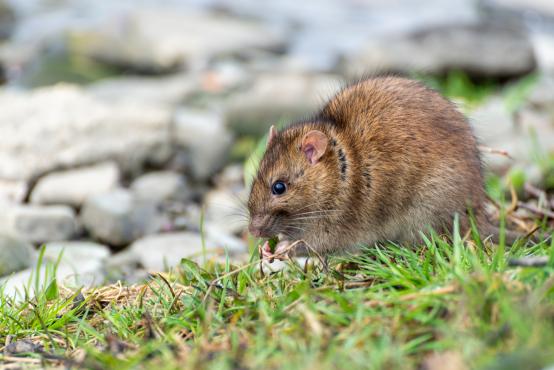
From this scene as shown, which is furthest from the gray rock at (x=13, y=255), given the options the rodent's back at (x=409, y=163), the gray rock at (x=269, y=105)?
the gray rock at (x=269, y=105)

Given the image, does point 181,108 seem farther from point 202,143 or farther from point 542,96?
point 542,96

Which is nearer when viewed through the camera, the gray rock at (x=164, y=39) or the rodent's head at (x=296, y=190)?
the rodent's head at (x=296, y=190)

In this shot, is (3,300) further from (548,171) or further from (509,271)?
(548,171)

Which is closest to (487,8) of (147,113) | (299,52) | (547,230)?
(299,52)

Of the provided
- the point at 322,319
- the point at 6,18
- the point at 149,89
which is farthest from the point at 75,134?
the point at 6,18

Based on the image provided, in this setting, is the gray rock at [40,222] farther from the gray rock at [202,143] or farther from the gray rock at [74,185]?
the gray rock at [202,143]

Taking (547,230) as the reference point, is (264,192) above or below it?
above
